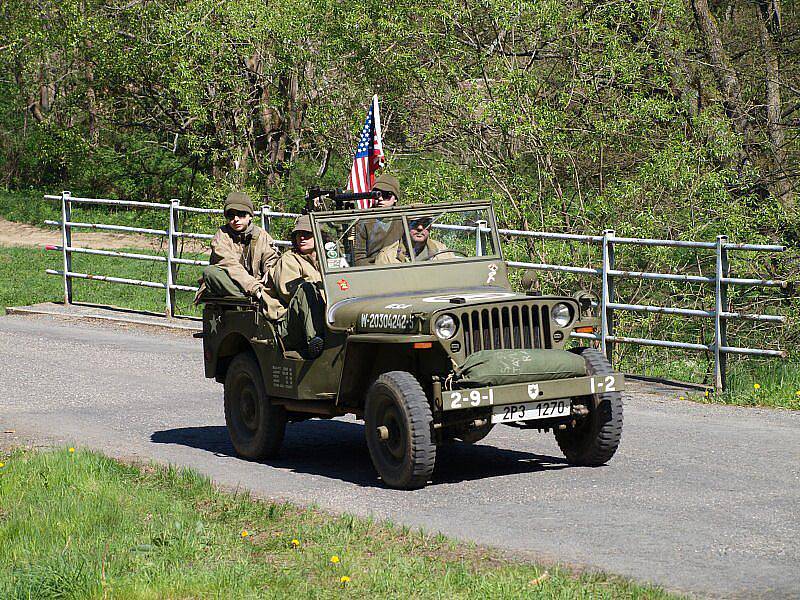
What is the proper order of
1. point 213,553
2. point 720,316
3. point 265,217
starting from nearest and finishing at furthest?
point 213,553 → point 720,316 → point 265,217

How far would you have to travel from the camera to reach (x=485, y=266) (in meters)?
9.77

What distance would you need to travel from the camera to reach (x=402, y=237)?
9570 mm

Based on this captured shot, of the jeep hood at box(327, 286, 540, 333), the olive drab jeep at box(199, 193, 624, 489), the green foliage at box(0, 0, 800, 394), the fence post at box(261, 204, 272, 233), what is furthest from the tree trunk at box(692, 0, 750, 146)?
the jeep hood at box(327, 286, 540, 333)

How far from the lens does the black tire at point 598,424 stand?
887 centimetres

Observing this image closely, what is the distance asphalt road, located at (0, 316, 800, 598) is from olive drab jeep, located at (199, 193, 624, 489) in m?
0.34

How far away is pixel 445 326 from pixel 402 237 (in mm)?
1366

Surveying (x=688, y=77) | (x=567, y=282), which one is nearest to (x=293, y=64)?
(x=688, y=77)

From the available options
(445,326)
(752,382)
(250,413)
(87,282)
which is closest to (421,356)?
(445,326)

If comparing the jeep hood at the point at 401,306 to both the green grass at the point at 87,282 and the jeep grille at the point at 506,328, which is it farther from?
the green grass at the point at 87,282

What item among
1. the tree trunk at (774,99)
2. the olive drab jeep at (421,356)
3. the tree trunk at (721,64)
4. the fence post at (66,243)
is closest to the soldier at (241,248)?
the olive drab jeep at (421,356)

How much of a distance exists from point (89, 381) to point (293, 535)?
7.10 metres

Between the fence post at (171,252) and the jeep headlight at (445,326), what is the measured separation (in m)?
10.1

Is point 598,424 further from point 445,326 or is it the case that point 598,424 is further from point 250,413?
point 250,413

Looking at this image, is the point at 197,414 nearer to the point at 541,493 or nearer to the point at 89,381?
the point at 89,381
